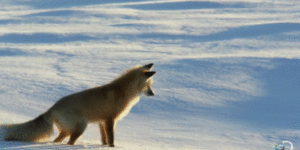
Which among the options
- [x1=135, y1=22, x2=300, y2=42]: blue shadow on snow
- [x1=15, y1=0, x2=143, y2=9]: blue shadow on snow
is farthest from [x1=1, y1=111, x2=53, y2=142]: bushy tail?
[x1=15, y1=0, x2=143, y2=9]: blue shadow on snow

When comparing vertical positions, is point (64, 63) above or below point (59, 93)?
above

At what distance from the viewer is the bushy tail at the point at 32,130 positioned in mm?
4754

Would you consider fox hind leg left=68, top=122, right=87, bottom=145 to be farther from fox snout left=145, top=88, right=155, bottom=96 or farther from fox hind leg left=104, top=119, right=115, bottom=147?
fox snout left=145, top=88, right=155, bottom=96

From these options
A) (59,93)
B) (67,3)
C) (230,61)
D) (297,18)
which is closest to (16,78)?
(59,93)

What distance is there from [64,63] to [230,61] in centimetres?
405

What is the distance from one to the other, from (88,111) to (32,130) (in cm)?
60

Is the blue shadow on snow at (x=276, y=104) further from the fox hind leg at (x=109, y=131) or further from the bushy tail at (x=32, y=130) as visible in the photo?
the bushy tail at (x=32, y=130)

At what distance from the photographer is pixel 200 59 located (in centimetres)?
1157

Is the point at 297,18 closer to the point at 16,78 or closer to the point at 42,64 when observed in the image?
the point at 42,64

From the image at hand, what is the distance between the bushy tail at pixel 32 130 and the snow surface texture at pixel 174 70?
15 centimetres

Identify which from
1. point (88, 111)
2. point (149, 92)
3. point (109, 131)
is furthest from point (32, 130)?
point (149, 92)

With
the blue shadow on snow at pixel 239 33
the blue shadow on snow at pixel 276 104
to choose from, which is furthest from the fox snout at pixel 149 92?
the blue shadow on snow at pixel 239 33

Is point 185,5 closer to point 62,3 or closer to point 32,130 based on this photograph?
point 62,3

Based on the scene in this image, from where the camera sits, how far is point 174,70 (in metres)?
10.9
